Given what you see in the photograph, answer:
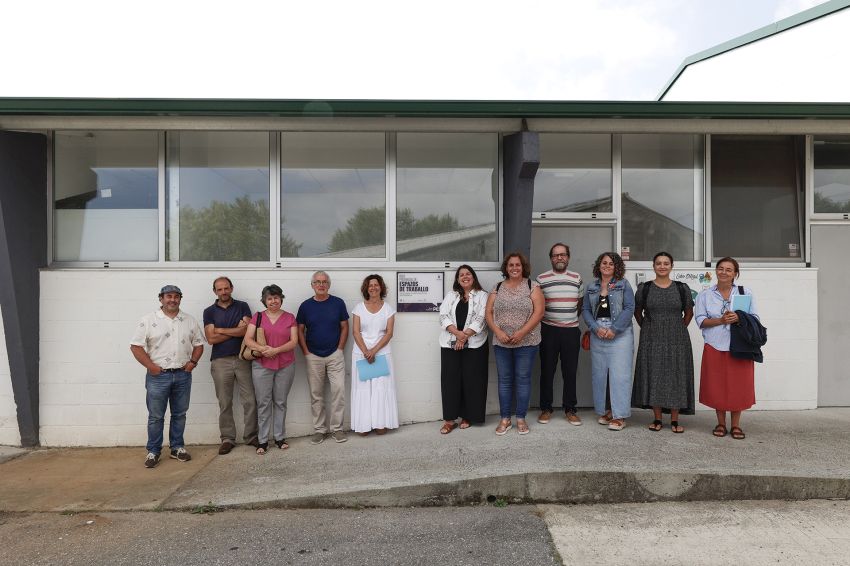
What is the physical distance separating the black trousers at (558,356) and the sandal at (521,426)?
1.50 feet

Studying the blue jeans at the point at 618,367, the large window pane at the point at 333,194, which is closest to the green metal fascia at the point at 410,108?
the large window pane at the point at 333,194

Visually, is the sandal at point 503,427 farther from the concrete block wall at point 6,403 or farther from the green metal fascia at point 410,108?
the concrete block wall at point 6,403

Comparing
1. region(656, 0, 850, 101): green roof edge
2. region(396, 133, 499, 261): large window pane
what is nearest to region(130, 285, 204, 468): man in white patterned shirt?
region(396, 133, 499, 261): large window pane

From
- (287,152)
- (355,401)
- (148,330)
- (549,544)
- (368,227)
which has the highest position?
A: (287,152)

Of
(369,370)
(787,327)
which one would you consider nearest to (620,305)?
(787,327)

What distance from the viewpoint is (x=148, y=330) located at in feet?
15.7

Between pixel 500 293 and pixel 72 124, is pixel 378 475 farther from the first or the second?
pixel 72 124

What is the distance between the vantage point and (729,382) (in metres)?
4.81

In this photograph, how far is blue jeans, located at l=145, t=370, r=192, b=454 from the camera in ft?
15.9

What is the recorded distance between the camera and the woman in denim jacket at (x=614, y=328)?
493 cm

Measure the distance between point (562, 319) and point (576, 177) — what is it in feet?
6.37

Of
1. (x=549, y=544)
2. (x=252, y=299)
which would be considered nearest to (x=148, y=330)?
(x=252, y=299)

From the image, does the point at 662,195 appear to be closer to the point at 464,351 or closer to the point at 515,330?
the point at 515,330

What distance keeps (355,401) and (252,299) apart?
165 centimetres
